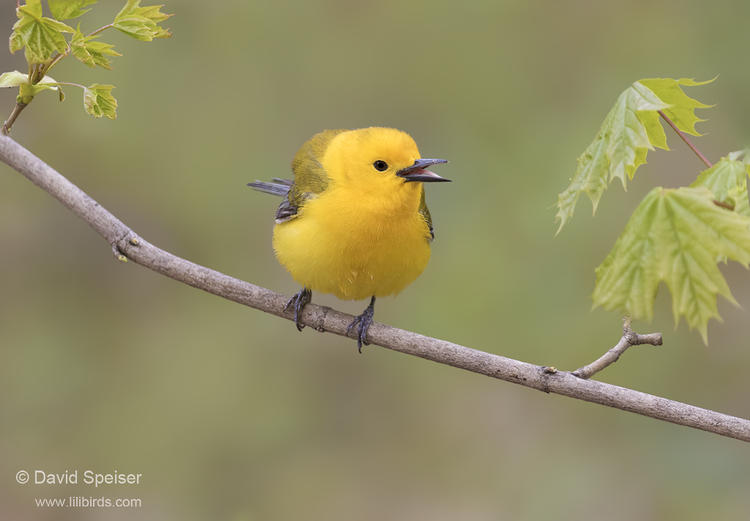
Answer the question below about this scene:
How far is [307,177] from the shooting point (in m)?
4.46

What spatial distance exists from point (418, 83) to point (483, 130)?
88 cm

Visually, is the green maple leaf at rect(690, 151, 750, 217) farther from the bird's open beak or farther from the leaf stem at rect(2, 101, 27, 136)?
the leaf stem at rect(2, 101, 27, 136)

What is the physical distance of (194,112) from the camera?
7.21 meters

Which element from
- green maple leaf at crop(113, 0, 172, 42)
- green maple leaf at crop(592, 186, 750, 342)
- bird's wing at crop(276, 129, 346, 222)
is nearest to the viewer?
green maple leaf at crop(592, 186, 750, 342)

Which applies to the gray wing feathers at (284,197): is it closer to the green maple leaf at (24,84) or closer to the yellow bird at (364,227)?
the yellow bird at (364,227)

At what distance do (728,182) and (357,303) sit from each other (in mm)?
A: 4698

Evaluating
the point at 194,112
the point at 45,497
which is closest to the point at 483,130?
the point at 194,112

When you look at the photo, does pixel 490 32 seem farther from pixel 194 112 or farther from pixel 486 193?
Answer: pixel 194 112

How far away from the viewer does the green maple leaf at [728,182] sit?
2630 millimetres

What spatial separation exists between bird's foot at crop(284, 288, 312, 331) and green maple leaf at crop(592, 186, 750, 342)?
177 centimetres

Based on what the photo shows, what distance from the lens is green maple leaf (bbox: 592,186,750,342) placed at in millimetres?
2363

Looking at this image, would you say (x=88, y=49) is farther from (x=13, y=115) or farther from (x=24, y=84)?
(x=13, y=115)

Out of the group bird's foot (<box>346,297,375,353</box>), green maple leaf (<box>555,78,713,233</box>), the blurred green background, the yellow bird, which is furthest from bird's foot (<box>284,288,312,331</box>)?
the blurred green background

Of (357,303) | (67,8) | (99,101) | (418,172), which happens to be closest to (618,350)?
(418,172)
